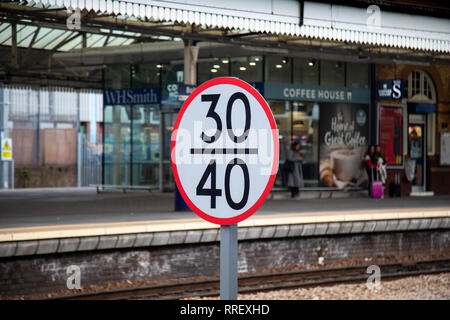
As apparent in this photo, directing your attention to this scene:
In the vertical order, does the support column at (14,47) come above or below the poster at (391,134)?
above

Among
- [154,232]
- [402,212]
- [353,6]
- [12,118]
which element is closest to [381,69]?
[402,212]

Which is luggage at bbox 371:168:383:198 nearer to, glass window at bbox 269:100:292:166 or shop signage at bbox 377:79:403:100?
shop signage at bbox 377:79:403:100

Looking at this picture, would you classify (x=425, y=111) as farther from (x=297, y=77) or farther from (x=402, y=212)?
(x=402, y=212)

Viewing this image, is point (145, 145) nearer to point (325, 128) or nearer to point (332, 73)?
point (325, 128)

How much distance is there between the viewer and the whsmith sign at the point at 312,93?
1941cm

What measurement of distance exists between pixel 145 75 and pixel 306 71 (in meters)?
5.11

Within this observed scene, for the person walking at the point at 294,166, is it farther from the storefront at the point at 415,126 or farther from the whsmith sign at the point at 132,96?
the whsmith sign at the point at 132,96

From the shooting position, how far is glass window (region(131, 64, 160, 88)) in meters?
21.2

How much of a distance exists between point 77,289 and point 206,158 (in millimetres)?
7233

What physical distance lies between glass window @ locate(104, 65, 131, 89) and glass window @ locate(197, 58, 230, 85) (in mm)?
2775

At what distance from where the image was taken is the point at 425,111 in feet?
70.7

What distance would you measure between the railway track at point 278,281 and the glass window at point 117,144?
37.6 ft

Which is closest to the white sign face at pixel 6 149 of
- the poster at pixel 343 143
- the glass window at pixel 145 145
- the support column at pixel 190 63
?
the glass window at pixel 145 145

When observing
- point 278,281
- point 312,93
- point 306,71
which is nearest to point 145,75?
point 306,71
